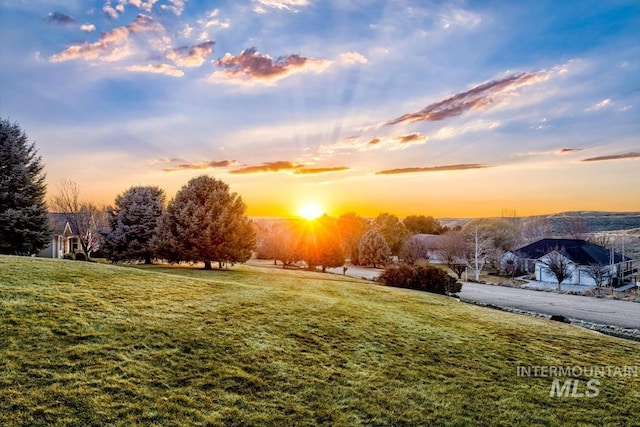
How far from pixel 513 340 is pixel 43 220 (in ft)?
82.4

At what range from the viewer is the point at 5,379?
191 inches

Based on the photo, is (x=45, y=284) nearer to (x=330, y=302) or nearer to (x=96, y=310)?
(x=96, y=310)

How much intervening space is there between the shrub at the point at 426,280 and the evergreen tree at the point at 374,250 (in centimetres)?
2527

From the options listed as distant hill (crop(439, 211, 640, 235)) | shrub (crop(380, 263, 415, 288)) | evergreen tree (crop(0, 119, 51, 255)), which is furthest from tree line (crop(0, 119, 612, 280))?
distant hill (crop(439, 211, 640, 235))

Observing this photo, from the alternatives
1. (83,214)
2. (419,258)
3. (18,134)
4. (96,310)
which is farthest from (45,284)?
(419,258)

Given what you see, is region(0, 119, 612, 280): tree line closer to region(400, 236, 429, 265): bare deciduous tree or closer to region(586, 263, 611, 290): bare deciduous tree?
region(400, 236, 429, 265): bare deciduous tree

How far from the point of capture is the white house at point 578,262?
110 feet

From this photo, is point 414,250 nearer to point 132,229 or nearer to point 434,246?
point 434,246

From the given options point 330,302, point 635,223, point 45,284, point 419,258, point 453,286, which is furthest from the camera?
point 635,223

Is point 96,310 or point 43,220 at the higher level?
point 43,220

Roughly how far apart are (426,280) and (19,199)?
2515cm

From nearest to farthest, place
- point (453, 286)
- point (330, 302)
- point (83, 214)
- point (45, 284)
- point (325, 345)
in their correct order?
1. point (325, 345)
2. point (45, 284)
3. point (330, 302)
4. point (453, 286)
5. point (83, 214)

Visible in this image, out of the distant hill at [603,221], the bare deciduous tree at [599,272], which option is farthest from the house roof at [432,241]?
the distant hill at [603,221]

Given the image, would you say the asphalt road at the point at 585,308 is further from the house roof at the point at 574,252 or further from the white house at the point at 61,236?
the white house at the point at 61,236
